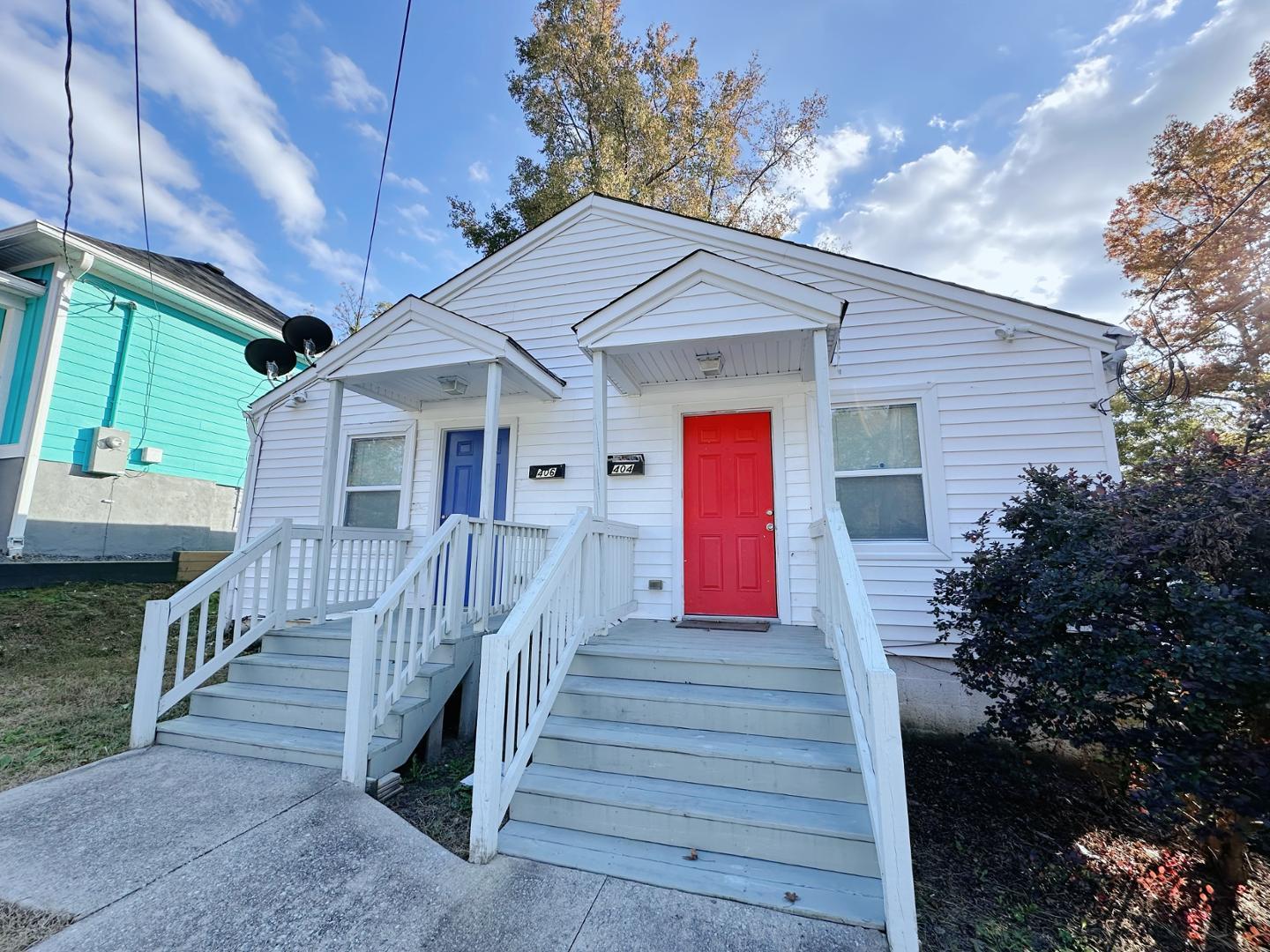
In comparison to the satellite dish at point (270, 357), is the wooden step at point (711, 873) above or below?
below

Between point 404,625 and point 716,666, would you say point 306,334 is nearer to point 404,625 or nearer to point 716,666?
point 404,625

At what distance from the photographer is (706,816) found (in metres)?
2.31

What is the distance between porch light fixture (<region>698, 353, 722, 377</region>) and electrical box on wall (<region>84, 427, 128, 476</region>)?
868 cm

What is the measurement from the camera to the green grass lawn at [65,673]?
3322 mm

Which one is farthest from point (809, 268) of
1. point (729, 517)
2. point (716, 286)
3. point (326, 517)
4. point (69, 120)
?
point (69, 120)

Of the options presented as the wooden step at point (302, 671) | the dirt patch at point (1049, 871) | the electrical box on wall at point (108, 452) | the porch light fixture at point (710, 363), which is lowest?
the dirt patch at point (1049, 871)

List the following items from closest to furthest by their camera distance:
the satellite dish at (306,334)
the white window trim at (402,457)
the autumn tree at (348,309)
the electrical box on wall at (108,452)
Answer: the white window trim at (402,457) < the satellite dish at (306,334) < the electrical box on wall at (108,452) < the autumn tree at (348,309)

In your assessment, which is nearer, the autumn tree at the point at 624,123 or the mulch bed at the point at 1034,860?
the mulch bed at the point at 1034,860

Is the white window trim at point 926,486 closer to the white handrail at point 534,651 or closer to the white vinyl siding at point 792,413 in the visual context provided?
the white vinyl siding at point 792,413

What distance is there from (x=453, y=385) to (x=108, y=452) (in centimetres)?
639

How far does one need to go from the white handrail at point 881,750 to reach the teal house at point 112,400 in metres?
9.82

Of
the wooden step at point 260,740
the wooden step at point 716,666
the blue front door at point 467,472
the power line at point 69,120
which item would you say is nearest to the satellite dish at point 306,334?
the power line at point 69,120

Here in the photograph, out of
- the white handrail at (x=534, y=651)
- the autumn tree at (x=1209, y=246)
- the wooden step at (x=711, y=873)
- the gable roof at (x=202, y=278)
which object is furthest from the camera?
the autumn tree at (x=1209, y=246)

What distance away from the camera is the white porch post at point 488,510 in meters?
3.93
